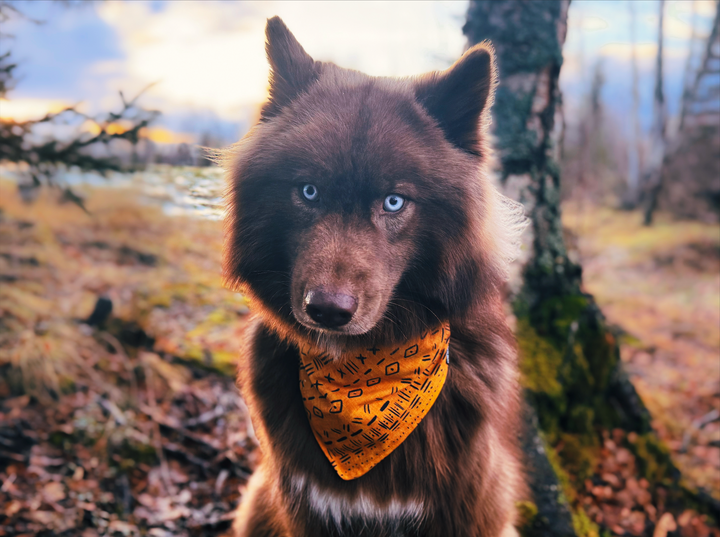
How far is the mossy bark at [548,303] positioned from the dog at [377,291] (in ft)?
3.99

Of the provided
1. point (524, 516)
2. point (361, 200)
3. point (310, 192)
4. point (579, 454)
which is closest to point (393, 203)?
point (361, 200)

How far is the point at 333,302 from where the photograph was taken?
5.54ft

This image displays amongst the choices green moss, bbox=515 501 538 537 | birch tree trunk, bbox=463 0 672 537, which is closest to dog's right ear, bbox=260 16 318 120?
birch tree trunk, bbox=463 0 672 537

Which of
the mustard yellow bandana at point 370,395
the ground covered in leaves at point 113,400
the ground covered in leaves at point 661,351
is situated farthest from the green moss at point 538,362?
the ground covered in leaves at point 113,400

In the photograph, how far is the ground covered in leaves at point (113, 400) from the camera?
10.2 ft

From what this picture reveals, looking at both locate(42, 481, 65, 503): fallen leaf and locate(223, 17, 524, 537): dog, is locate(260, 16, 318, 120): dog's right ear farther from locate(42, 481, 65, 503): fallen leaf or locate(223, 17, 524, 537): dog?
locate(42, 481, 65, 503): fallen leaf

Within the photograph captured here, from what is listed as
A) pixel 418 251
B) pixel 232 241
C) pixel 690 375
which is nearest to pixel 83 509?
pixel 232 241

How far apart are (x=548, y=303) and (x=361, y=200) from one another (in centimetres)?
255

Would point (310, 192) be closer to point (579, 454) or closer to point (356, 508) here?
point (356, 508)

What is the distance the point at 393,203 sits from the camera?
6.39ft

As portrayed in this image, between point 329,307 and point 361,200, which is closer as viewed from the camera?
point 329,307

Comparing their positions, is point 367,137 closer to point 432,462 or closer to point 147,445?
point 432,462

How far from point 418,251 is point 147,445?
285cm

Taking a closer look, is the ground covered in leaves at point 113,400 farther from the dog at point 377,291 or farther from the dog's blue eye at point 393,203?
the dog's blue eye at point 393,203
